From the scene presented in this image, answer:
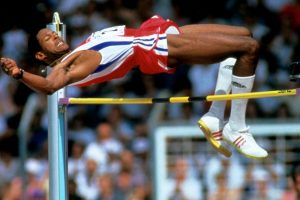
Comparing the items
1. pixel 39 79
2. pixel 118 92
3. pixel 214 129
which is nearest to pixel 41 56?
pixel 39 79

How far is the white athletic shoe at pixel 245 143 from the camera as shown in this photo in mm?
8883

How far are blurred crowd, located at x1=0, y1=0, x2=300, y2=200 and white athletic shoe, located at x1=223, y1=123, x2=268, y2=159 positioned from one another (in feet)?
10.0

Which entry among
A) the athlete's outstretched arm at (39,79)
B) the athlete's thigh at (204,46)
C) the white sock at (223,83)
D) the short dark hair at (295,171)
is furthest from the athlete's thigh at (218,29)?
the short dark hair at (295,171)

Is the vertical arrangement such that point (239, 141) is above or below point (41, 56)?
below

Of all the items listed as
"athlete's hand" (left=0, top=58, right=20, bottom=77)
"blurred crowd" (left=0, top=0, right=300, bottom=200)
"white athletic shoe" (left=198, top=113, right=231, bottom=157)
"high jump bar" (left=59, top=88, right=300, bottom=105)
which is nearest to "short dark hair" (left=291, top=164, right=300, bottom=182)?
"blurred crowd" (left=0, top=0, right=300, bottom=200)

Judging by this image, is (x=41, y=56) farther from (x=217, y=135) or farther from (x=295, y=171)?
(x=295, y=171)

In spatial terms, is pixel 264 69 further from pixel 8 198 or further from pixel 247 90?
pixel 247 90

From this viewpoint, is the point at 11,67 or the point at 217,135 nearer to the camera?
the point at 11,67

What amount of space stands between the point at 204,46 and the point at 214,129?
2.89 ft

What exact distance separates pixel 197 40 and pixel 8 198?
207 inches

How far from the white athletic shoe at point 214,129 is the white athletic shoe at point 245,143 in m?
0.15

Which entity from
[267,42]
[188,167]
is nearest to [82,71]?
[188,167]

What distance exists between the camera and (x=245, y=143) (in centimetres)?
892

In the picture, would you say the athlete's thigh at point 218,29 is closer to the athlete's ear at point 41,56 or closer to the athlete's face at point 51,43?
the athlete's face at point 51,43
